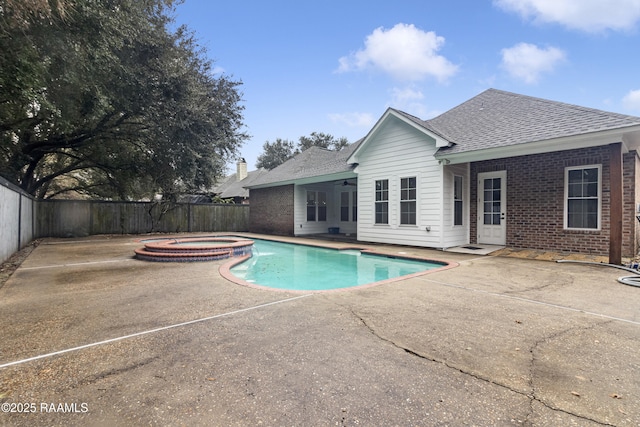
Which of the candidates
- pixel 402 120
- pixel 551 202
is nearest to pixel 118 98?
pixel 402 120

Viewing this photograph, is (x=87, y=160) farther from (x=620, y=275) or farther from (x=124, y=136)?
(x=620, y=275)

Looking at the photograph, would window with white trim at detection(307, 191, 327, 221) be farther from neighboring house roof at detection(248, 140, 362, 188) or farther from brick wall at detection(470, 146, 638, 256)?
brick wall at detection(470, 146, 638, 256)

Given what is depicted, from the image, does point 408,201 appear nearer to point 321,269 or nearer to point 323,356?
point 321,269

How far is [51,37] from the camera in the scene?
225 inches

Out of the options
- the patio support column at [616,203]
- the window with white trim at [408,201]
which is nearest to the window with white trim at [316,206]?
the window with white trim at [408,201]

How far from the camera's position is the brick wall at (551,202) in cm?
761

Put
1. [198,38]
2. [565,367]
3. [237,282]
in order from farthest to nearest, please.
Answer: [198,38]
[237,282]
[565,367]

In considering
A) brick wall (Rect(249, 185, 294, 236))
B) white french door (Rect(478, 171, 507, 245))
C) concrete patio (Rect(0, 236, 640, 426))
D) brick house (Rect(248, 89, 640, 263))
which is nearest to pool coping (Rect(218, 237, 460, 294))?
concrete patio (Rect(0, 236, 640, 426))

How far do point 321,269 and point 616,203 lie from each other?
A: 6419mm

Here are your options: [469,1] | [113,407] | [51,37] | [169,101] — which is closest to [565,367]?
[113,407]

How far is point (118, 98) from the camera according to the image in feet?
30.1

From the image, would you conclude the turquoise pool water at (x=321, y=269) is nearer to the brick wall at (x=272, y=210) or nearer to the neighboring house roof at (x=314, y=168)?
the neighboring house roof at (x=314, y=168)

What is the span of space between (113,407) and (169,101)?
1023 centimetres

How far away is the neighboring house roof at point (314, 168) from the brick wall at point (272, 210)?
54cm
